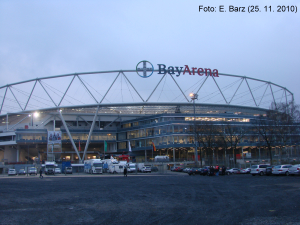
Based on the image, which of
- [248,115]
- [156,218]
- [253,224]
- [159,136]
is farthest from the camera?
[248,115]

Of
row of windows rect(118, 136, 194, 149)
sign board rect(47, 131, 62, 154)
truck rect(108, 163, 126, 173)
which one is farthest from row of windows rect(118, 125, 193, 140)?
sign board rect(47, 131, 62, 154)

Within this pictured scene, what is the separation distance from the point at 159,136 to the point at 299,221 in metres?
82.2

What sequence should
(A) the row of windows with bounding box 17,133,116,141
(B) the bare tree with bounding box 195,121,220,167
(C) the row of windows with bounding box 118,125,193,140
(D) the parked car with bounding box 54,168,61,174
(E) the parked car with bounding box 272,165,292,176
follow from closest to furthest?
(E) the parked car with bounding box 272,165,292,176 < (B) the bare tree with bounding box 195,121,220,167 < (D) the parked car with bounding box 54,168,61,174 < (C) the row of windows with bounding box 118,125,193,140 < (A) the row of windows with bounding box 17,133,116,141

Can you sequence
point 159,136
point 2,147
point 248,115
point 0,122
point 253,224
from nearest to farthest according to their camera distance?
1. point 253,224
2. point 159,136
3. point 248,115
4. point 2,147
5. point 0,122

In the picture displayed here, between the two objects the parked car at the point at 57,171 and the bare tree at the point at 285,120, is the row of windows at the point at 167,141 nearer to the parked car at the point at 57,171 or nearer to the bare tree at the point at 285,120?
the bare tree at the point at 285,120

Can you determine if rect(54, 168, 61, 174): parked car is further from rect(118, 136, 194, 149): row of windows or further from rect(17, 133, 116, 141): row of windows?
rect(17, 133, 116, 141): row of windows

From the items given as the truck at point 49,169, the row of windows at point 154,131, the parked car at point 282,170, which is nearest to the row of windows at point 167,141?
the row of windows at point 154,131

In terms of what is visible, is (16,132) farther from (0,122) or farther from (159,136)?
(159,136)

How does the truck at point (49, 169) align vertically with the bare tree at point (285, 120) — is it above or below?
below

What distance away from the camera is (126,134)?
110 meters

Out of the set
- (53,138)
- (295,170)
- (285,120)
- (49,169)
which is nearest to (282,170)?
(295,170)

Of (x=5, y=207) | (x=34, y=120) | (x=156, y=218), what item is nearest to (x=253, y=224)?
(x=156, y=218)

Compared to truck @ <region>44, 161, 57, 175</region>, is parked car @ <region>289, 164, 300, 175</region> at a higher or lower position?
higher

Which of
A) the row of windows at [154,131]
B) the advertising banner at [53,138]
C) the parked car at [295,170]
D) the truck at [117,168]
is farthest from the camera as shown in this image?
the row of windows at [154,131]
